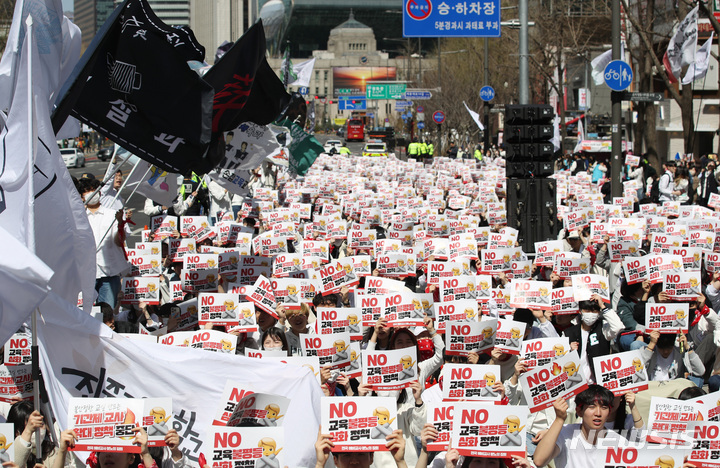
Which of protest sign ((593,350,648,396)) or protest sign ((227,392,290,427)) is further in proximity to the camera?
protest sign ((593,350,648,396))

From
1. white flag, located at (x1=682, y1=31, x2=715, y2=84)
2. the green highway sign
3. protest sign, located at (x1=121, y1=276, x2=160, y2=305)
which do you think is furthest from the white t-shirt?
the green highway sign

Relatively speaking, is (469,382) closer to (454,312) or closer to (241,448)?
(241,448)

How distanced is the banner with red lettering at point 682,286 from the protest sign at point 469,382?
3815 millimetres

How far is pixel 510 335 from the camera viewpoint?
788cm

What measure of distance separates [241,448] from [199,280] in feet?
20.7

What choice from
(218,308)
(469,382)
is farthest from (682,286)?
(218,308)

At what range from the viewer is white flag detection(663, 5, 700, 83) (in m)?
19.9

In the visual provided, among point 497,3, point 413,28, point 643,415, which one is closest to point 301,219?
point 413,28

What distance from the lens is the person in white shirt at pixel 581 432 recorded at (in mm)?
5566

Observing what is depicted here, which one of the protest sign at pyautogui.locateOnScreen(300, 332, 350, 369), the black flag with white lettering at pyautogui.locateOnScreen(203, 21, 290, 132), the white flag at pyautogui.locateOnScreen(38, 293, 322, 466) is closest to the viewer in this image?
the white flag at pyautogui.locateOnScreen(38, 293, 322, 466)

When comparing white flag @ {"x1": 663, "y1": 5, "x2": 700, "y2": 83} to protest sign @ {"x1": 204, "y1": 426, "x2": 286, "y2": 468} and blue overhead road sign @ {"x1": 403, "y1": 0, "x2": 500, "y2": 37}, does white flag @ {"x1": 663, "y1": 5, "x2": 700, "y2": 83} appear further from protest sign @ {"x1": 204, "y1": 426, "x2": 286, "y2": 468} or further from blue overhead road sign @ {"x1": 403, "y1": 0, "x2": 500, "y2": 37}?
protest sign @ {"x1": 204, "y1": 426, "x2": 286, "y2": 468}

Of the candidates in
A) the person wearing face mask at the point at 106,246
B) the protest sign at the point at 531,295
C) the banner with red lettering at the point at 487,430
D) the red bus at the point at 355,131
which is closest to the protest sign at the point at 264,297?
the person wearing face mask at the point at 106,246

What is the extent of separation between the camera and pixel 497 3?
18609mm

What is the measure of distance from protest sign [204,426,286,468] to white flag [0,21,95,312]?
6.04 ft
